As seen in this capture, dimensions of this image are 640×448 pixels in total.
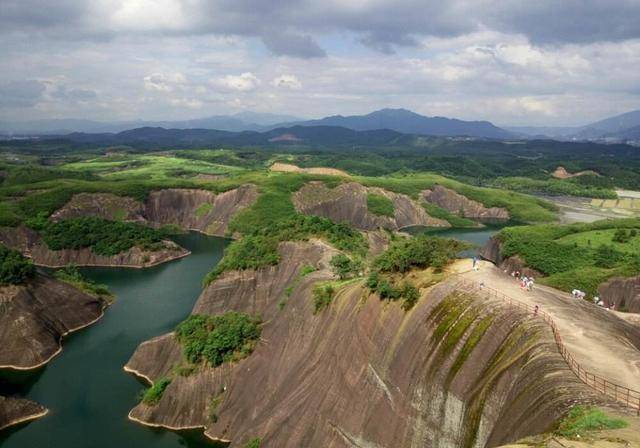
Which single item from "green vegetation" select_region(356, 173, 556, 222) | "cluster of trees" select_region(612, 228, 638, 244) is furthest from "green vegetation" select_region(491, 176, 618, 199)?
"cluster of trees" select_region(612, 228, 638, 244)

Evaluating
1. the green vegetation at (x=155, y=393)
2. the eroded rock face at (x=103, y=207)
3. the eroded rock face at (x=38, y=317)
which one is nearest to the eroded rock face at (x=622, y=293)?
the green vegetation at (x=155, y=393)

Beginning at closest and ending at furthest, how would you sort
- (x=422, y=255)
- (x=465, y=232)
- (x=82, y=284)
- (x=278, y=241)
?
(x=422, y=255) → (x=278, y=241) → (x=82, y=284) → (x=465, y=232)

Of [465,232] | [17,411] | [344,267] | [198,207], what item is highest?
[344,267]

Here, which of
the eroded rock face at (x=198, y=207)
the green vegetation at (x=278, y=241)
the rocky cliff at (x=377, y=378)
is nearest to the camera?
the rocky cliff at (x=377, y=378)

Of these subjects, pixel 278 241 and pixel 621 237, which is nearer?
pixel 278 241

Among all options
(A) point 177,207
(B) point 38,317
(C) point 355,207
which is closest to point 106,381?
(B) point 38,317

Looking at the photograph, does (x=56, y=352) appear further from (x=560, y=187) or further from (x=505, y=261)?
(x=560, y=187)

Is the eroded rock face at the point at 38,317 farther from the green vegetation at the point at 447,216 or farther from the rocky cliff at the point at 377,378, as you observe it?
the green vegetation at the point at 447,216
